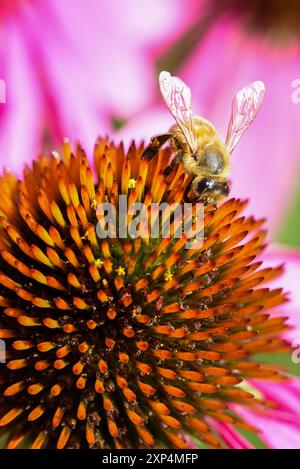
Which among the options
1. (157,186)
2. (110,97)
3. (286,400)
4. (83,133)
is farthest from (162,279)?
(110,97)

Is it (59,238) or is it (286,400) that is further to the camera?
(286,400)

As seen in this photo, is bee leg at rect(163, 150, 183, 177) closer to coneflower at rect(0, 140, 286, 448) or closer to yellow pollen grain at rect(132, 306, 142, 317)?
coneflower at rect(0, 140, 286, 448)

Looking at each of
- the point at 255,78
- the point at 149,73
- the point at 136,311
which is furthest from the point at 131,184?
the point at 255,78

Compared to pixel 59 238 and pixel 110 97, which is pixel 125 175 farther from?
pixel 110 97

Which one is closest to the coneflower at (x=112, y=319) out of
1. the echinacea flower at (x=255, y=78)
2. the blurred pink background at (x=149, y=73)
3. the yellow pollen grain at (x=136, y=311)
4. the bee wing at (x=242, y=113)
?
the yellow pollen grain at (x=136, y=311)

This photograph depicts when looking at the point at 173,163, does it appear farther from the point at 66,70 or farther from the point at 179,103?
the point at 66,70

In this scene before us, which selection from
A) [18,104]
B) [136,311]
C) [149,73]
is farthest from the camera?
[149,73]
